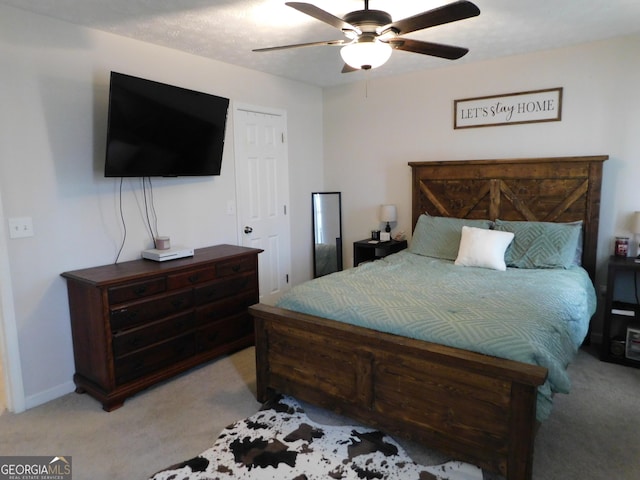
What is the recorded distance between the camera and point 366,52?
2414 mm

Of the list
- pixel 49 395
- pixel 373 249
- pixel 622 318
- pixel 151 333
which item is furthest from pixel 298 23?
pixel 622 318

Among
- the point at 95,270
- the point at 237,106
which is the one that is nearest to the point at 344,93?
the point at 237,106

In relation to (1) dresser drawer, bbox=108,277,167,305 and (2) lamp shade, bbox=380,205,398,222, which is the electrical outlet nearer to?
(1) dresser drawer, bbox=108,277,167,305

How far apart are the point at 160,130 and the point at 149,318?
1.37m

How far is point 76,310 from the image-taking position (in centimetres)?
293

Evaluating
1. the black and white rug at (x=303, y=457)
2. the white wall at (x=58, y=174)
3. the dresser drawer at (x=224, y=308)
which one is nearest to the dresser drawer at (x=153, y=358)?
the dresser drawer at (x=224, y=308)

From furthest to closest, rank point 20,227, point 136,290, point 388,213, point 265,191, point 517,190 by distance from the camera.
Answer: point 388,213, point 265,191, point 517,190, point 136,290, point 20,227

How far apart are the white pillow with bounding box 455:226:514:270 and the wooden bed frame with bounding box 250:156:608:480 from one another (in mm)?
834

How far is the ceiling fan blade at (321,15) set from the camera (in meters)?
2.06

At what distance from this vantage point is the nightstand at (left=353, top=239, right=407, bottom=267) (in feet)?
14.8

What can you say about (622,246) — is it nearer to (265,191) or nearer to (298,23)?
(298,23)

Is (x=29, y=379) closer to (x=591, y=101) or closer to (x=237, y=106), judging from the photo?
(x=237, y=106)

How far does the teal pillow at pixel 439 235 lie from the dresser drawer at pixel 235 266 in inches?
60.9

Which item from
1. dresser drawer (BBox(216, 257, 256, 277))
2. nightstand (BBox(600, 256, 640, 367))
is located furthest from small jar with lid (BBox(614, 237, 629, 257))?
dresser drawer (BBox(216, 257, 256, 277))
